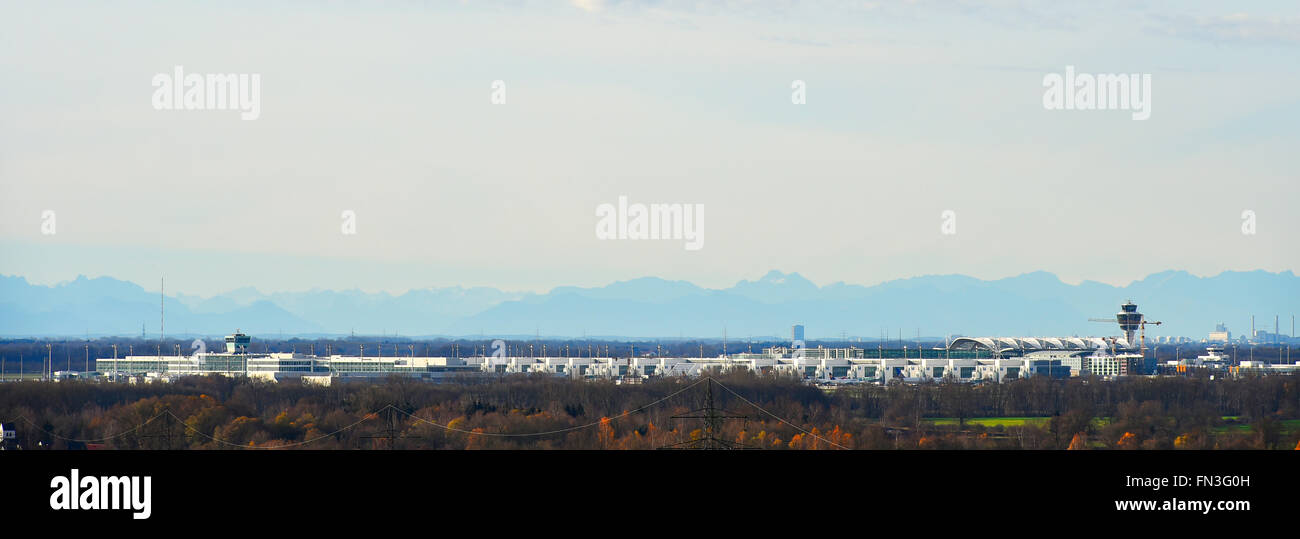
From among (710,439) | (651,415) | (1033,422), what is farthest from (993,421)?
(710,439)

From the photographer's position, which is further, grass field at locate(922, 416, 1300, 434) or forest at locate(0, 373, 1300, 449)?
grass field at locate(922, 416, 1300, 434)

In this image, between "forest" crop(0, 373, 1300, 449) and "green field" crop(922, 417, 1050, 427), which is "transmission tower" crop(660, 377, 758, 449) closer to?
"forest" crop(0, 373, 1300, 449)

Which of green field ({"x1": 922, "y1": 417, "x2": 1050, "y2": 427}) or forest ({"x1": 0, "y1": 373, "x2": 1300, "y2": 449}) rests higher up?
forest ({"x1": 0, "y1": 373, "x2": 1300, "y2": 449})

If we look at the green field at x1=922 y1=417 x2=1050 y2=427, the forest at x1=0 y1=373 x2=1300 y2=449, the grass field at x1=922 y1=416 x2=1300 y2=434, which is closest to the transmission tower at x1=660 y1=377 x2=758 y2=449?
the forest at x1=0 y1=373 x2=1300 y2=449

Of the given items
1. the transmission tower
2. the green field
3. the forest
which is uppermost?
the transmission tower

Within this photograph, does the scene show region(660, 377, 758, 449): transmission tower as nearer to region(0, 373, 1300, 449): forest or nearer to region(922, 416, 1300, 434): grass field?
region(0, 373, 1300, 449): forest

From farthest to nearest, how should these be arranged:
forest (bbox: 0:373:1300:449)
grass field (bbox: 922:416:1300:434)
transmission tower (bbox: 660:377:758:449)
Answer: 1. grass field (bbox: 922:416:1300:434)
2. forest (bbox: 0:373:1300:449)
3. transmission tower (bbox: 660:377:758:449)

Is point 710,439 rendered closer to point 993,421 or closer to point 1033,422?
point 993,421

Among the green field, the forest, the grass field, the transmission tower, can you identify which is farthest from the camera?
the green field
